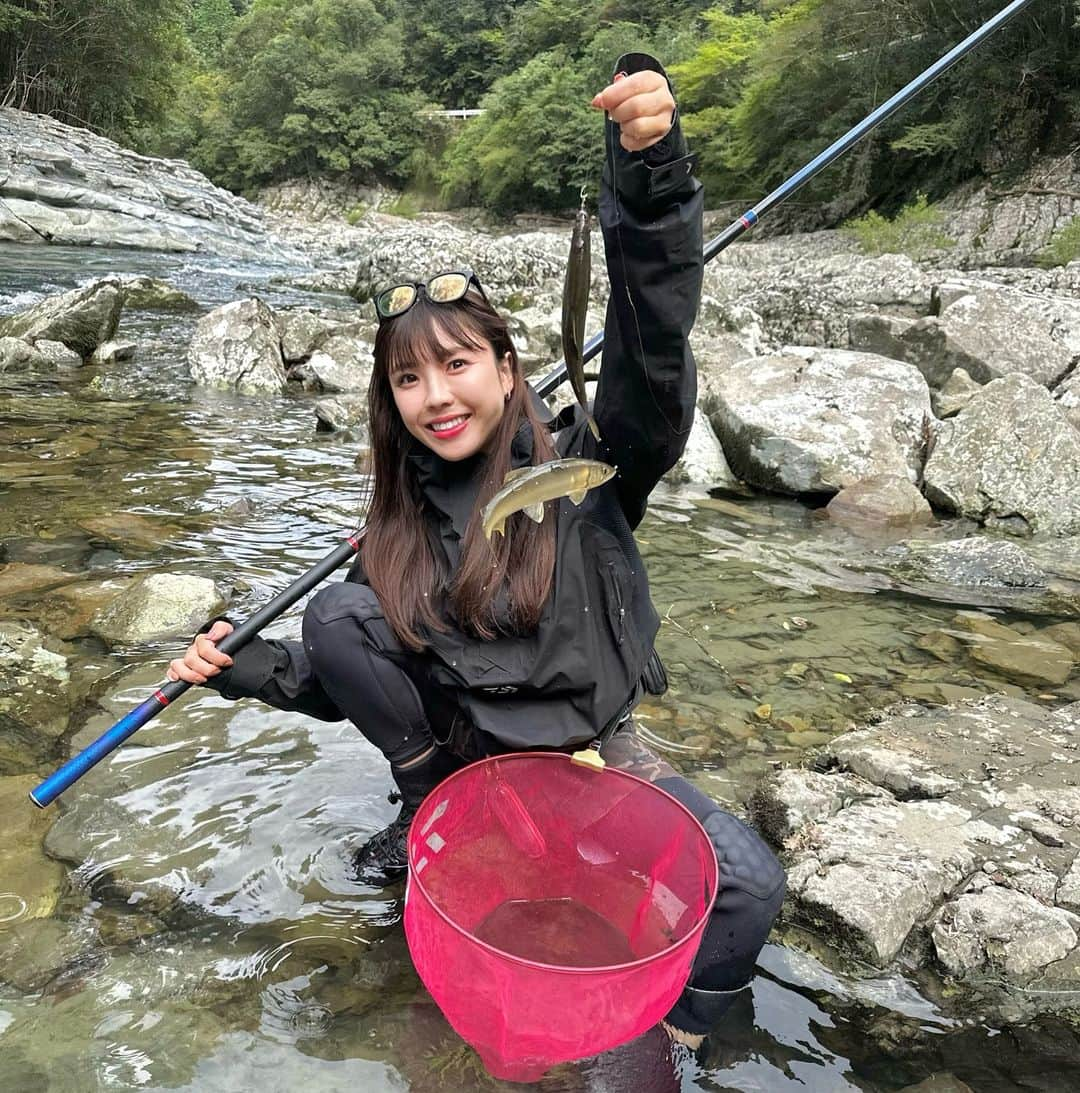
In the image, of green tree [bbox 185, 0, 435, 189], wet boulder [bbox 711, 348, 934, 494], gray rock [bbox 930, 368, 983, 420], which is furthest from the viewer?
green tree [bbox 185, 0, 435, 189]

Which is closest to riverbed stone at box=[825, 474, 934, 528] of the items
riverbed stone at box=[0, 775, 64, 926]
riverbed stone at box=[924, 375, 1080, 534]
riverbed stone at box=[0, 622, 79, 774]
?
riverbed stone at box=[924, 375, 1080, 534]

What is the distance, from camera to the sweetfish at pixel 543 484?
165cm

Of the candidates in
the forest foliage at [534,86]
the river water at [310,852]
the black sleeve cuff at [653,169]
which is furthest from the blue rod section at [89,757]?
the forest foliage at [534,86]

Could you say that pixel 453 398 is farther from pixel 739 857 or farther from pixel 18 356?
pixel 18 356

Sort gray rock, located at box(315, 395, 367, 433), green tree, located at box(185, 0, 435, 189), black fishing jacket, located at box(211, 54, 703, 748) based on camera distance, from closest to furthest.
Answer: black fishing jacket, located at box(211, 54, 703, 748), gray rock, located at box(315, 395, 367, 433), green tree, located at box(185, 0, 435, 189)

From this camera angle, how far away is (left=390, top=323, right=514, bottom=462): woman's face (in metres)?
2.00

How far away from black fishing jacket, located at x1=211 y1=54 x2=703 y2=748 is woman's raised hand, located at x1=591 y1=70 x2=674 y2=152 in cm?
A: 5

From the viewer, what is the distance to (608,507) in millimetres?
2062

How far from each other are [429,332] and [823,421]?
183 inches

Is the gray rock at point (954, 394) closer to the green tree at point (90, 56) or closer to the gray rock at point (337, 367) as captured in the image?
the gray rock at point (337, 367)

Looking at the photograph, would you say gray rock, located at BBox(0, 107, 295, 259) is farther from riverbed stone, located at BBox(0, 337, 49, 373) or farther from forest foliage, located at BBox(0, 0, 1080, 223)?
riverbed stone, located at BBox(0, 337, 49, 373)

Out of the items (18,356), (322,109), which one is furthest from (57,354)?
(322,109)

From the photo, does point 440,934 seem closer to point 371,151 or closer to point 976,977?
point 976,977

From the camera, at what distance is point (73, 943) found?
78.3 inches
